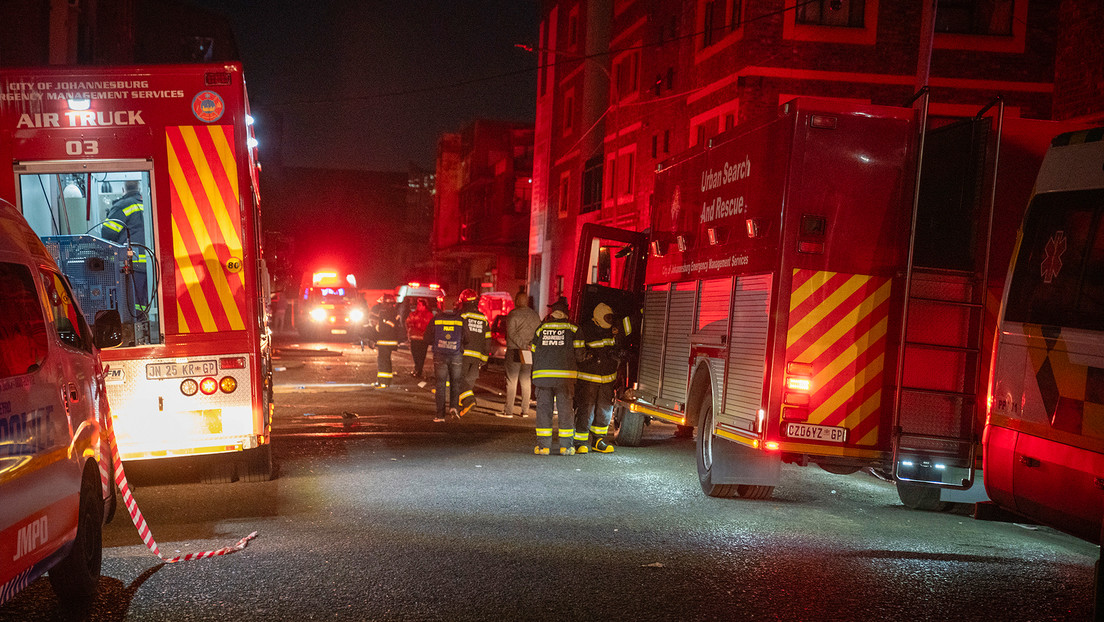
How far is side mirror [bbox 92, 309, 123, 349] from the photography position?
582 cm

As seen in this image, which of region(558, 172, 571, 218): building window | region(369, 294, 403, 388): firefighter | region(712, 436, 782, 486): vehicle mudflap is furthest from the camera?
region(558, 172, 571, 218): building window

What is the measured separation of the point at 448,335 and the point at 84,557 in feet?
26.7

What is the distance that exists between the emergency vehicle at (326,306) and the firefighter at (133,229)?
73.1 feet

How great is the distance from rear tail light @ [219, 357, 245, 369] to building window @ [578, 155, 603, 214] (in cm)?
2254

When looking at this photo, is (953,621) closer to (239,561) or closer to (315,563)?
(315,563)

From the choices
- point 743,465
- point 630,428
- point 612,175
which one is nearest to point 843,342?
point 743,465

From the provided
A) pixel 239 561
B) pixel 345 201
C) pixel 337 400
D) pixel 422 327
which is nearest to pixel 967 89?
pixel 422 327

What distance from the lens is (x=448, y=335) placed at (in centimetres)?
1303

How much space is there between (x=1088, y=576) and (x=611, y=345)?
548 cm

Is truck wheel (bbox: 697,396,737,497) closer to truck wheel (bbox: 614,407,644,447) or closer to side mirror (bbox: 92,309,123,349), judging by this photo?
truck wheel (bbox: 614,407,644,447)

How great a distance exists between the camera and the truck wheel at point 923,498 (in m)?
8.10

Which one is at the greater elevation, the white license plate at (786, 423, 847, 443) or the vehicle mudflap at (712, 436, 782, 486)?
the white license plate at (786, 423, 847, 443)

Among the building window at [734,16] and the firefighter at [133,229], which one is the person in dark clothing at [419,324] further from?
the firefighter at [133,229]

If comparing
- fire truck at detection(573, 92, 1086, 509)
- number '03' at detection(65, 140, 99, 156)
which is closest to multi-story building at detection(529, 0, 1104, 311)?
fire truck at detection(573, 92, 1086, 509)
